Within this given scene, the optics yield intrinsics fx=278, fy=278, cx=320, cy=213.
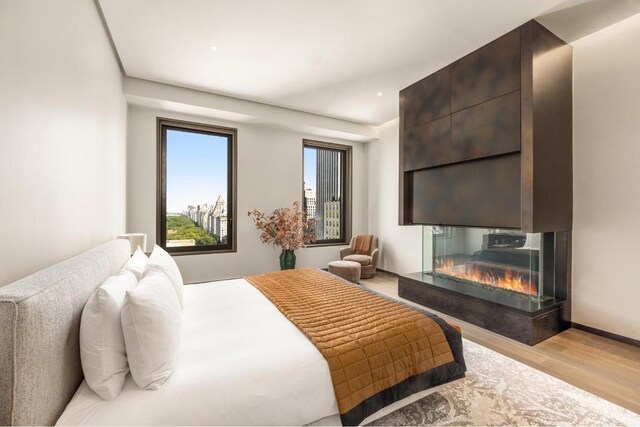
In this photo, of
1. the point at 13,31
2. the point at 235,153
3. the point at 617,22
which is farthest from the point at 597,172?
the point at 235,153

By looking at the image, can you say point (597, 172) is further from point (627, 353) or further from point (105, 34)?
point (105, 34)

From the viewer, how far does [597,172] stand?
8.83ft

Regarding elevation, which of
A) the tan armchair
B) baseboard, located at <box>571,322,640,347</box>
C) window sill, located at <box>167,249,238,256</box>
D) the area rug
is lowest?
the area rug

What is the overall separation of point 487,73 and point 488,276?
7.10 feet

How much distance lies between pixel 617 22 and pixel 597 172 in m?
1.37

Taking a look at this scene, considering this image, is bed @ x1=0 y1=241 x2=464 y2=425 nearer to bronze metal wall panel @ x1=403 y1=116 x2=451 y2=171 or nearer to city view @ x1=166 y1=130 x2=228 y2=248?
bronze metal wall panel @ x1=403 y1=116 x2=451 y2=171

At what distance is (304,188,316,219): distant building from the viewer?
5.35 meters

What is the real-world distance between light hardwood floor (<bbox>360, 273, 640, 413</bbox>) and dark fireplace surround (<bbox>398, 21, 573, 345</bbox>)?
12cm

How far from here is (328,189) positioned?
225 inches

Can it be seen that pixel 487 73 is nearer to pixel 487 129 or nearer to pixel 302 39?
pixel 487 129

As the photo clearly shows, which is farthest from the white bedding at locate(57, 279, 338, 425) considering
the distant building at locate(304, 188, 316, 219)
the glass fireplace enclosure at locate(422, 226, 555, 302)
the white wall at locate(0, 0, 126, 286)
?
the distant building at locate(304, 188, 316, 219)

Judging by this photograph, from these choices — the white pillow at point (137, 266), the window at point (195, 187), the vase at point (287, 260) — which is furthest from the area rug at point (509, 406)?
the window at point (195, 187)

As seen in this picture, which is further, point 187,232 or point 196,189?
point 196,189

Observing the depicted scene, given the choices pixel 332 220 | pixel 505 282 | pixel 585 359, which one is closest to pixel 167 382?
pixel 585 359
